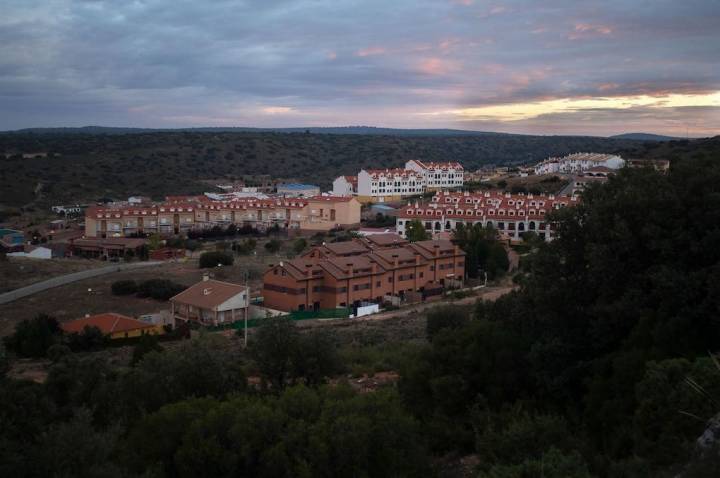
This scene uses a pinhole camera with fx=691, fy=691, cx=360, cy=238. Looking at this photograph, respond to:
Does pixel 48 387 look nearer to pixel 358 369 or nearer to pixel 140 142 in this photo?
pixel 358 369

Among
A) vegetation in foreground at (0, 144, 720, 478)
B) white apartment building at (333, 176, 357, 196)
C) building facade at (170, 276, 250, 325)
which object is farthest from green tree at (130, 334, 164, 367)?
Answer: white apartment building at (333, 176, 357, 196)

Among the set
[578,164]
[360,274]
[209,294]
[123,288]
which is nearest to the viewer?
[209,294]

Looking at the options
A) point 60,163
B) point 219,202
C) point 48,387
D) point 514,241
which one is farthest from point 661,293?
point 60,163

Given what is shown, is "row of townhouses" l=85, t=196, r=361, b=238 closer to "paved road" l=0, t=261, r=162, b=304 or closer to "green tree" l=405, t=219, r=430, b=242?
"green tree" l=405, t=219, r=430, b=242

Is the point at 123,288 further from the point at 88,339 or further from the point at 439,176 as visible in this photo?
the point at 439,176

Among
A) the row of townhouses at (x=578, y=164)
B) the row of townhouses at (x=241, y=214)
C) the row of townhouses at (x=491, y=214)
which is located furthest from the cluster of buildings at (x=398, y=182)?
the row of townhouses at (x=491, y=214)

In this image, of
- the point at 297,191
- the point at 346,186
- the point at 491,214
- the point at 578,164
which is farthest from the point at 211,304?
the point at 578,164

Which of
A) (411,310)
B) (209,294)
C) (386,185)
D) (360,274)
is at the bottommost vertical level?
(411,310)
